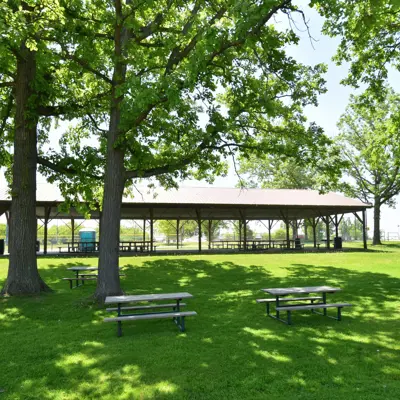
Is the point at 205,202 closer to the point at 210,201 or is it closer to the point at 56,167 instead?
the point at 210,201

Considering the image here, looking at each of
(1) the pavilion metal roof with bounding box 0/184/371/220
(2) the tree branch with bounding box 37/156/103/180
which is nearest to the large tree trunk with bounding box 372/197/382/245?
(1) the pavilion metal roof with bounding box 0/184/371/220

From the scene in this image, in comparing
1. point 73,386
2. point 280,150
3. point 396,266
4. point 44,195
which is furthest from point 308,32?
point 44,195

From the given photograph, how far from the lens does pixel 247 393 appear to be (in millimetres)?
3807

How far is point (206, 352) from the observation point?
5098mm

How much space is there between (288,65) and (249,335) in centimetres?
647

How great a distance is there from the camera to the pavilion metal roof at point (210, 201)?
21.6 metres

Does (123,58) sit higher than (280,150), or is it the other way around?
(123,58)

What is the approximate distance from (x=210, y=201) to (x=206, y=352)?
17995 mm

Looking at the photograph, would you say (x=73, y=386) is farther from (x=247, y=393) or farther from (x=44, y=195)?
(x=44, y=195)

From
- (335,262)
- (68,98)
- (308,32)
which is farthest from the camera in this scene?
(335,262)

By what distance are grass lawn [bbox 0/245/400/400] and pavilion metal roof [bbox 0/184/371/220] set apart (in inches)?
497

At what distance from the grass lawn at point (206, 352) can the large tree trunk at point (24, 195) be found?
841mm

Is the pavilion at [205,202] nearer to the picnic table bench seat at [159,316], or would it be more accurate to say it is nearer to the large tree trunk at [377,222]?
the large tree trunk at [377,222]

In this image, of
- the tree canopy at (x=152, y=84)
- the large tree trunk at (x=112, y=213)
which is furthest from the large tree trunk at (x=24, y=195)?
the large tree trunk at (x=112, y=213)
